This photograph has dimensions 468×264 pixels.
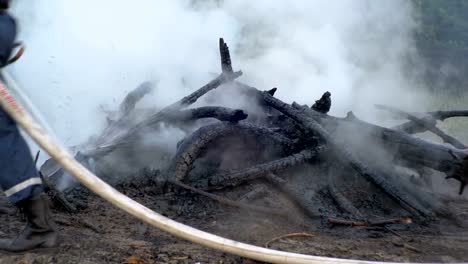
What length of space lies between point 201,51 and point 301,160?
4244mm

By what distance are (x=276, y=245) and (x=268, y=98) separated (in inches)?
92.8

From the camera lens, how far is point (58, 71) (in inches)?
258

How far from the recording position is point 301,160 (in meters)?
4.72

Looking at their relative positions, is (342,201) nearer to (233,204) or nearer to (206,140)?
(233,204)

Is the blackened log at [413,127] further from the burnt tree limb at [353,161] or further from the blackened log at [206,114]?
the blackened log at [206,114]

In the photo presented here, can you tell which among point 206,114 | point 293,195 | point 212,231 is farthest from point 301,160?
point 212,231

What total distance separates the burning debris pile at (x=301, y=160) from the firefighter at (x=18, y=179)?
2.63 ft

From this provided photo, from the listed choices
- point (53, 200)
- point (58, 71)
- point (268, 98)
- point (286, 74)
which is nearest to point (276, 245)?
point (53, 200)

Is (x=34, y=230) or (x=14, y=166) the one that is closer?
(x=14, y=166)

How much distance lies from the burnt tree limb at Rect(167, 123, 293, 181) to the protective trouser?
1.64 metres

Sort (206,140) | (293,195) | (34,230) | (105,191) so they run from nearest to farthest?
(105,191) → (34,230) → (293,195) → (206,140)

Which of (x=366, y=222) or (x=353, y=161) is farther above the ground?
(x=353, y=161)

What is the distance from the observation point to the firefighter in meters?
2.74

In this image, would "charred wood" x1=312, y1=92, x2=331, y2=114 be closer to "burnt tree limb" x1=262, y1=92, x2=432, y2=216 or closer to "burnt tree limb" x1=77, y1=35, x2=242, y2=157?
"burnt tree limb" x1=262, y1=92, x2=432, y2=216
